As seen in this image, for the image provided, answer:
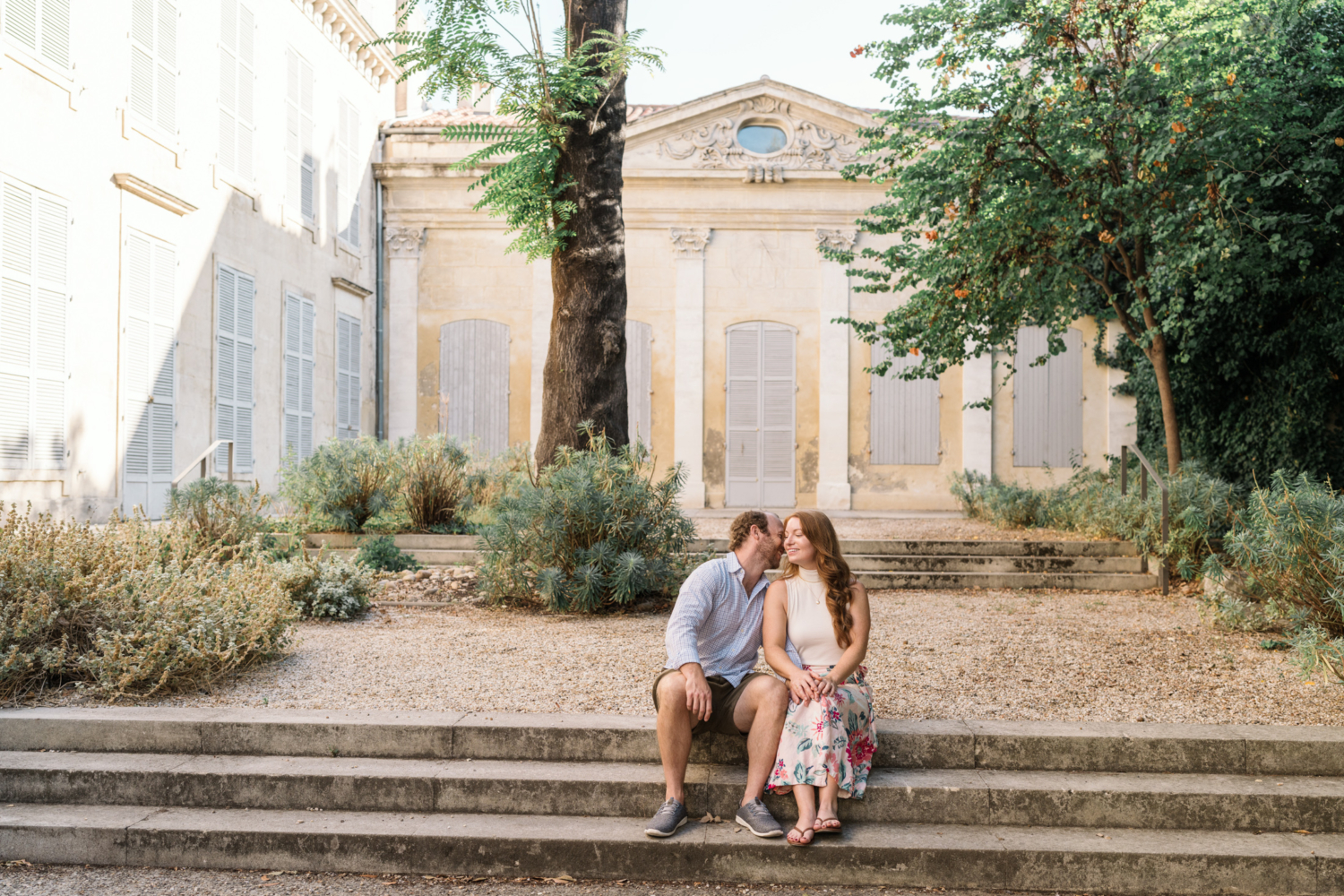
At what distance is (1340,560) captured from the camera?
5.05 metres

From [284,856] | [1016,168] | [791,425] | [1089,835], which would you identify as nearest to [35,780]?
[284,856]

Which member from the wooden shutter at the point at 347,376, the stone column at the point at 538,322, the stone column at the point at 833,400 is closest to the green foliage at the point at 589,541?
the wooden shutter at the point at 347,376

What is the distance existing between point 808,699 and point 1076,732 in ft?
3.98

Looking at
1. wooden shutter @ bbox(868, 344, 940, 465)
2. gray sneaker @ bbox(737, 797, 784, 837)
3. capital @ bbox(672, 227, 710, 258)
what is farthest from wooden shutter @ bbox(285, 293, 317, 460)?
gray sneaker @ bbox(737, 797, 784, 837)

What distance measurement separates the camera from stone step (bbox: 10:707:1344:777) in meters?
3.78

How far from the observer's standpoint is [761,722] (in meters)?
3.48

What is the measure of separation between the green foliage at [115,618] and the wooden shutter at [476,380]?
32.6 feet

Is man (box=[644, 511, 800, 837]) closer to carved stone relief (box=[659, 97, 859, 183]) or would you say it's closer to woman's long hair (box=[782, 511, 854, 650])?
woman's long hair (box=[782, 511, 854, 650])

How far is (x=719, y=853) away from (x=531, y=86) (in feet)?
19.7

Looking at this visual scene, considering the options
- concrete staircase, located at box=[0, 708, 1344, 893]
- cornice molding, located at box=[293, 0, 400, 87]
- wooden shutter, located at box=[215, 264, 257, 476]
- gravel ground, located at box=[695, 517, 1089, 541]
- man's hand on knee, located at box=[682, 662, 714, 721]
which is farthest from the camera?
cornice molding, located at box=[293, 0, 400, 87]

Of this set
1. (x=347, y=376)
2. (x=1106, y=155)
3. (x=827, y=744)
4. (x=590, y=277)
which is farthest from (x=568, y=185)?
(x=347, y=376)

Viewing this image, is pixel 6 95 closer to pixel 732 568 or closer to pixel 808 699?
pixel 732 568

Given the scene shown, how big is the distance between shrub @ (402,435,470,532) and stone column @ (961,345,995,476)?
8599 millimetres

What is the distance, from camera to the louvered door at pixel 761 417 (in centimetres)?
1510
